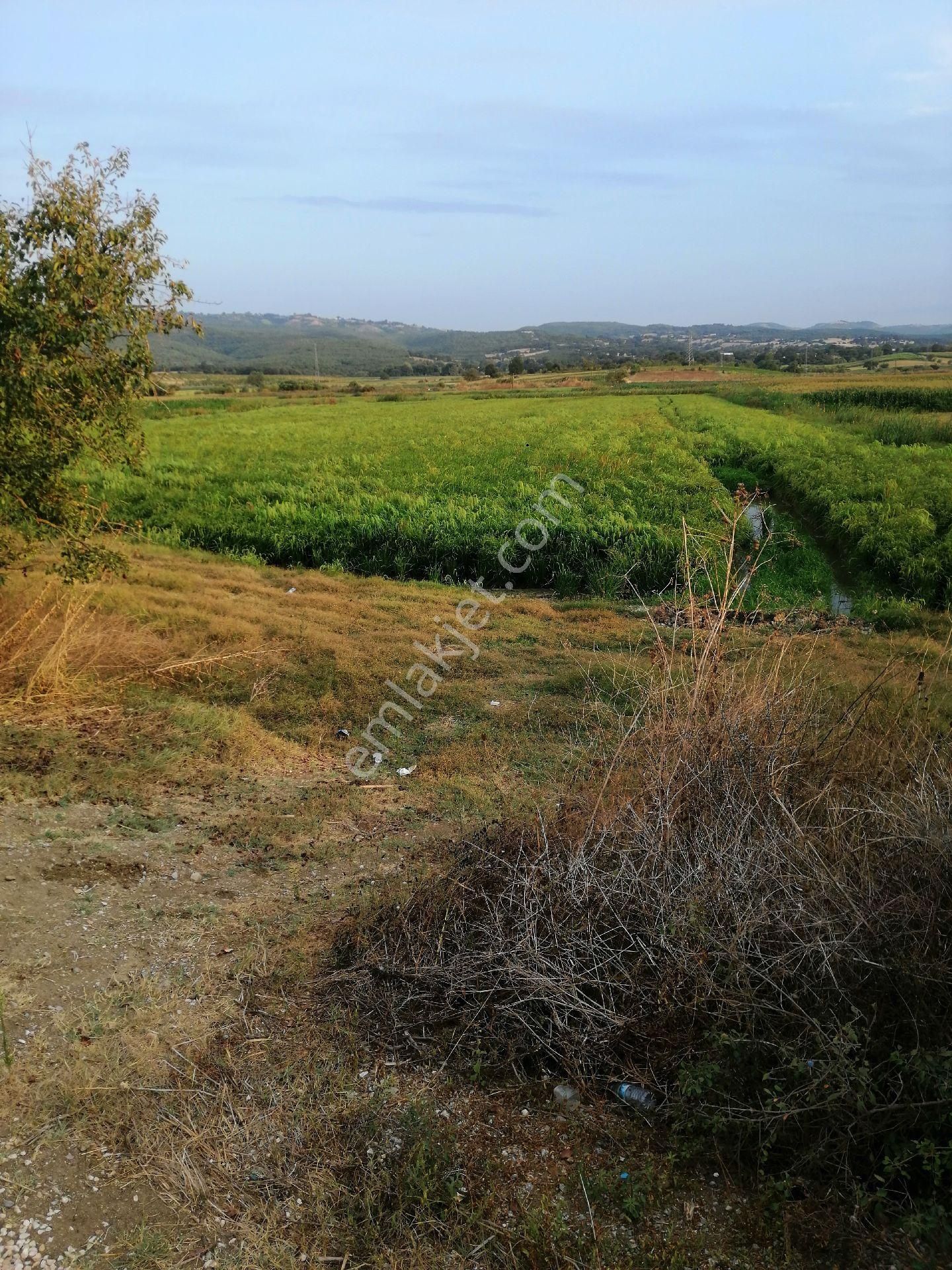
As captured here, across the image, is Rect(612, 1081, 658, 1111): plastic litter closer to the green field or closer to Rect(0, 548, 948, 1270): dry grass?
Rect(0, 548, 948, 1270): dry grass

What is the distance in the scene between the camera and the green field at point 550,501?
14641 millimetres

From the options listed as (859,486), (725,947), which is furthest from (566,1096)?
(859,486)

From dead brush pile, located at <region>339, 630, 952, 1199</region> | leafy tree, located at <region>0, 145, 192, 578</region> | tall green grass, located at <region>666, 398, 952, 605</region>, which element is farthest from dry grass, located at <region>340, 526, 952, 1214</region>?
tall green grass, located at <region>666, 398, 952, 605</region>

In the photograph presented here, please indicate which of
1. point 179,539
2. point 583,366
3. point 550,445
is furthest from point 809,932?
point 583,366

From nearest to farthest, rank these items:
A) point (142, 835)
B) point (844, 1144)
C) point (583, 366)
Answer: point (844, 1144) < point (142, 835) < point (583, 366)

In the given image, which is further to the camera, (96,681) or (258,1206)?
(96,681)

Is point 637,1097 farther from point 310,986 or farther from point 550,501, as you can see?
point 550,501

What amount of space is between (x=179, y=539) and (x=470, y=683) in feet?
32.6

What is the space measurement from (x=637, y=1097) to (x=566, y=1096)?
0.90 ft

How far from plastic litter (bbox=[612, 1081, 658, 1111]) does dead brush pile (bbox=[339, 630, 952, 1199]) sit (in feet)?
0.20

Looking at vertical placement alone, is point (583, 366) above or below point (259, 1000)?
above

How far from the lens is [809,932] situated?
129 inches

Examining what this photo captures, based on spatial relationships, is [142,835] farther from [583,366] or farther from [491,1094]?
[583,366]

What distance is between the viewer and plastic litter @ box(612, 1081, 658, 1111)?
10.5 feet
